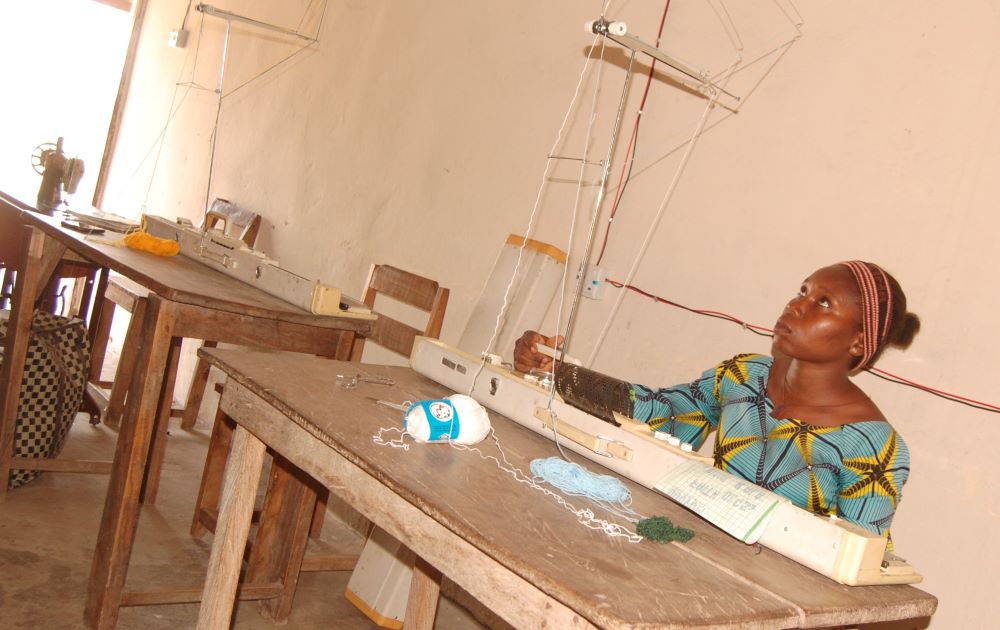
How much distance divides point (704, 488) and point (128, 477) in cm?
141

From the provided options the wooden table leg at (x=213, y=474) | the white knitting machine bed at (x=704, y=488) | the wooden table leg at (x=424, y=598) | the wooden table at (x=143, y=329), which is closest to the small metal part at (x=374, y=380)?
the white knitting machine bed at (x=704, y=488)

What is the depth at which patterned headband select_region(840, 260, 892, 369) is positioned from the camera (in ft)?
5.60

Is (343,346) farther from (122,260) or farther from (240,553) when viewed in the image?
(240,553)

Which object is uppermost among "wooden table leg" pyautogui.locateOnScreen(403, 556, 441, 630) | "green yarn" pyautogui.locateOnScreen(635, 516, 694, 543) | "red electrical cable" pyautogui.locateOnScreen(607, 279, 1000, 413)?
"red electrical cable" pyautogui.locateOnScreen(607, 279, 1000, 413)

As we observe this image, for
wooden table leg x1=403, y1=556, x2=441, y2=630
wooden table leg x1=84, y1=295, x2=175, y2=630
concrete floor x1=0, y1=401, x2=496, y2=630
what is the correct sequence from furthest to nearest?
concrete floor x1=0, y1=401, x2=496, y2=630
wooden table leg x1=84, y1=295, x2=175, y2=630
wooden table leg x1=403, y1=556, x2=441, y2=630

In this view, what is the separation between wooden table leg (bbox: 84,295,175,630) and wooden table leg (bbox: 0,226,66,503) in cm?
77

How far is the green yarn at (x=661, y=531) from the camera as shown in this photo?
1.36 metres

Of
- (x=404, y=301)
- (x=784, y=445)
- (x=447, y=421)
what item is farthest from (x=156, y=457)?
(x=784, y=445)

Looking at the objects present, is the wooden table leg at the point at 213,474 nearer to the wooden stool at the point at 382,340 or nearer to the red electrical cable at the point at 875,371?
the wooden stool at the point at 382,340

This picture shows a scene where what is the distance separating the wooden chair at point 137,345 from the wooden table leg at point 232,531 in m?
1.47

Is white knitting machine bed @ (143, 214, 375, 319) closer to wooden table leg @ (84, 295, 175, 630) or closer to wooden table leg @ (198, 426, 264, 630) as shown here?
wooden table leg @ (84, 295, 175, 630)

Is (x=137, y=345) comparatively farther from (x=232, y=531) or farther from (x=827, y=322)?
(x=827, y=322)

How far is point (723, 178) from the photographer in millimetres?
2369

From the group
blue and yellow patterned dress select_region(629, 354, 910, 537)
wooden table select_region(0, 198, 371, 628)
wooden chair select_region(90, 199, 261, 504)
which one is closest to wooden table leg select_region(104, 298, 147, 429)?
wooden chair select_region(90, 199, 261, 504)
